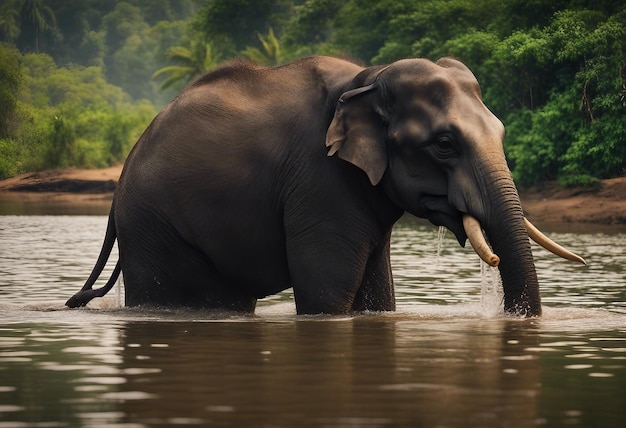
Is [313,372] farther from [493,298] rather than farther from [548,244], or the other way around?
[493,298]

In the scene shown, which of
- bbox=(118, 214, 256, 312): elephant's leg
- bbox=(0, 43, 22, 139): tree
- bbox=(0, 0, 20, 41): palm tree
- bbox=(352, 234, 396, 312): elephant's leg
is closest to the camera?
bbox=(352, 234, 396, 312): elephant's leg

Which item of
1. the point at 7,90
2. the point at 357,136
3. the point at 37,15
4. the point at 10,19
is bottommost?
the point at 357,136

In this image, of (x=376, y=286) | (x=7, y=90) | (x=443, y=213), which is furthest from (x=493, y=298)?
(x=7, y=90)

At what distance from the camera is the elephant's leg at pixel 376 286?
1177 cm

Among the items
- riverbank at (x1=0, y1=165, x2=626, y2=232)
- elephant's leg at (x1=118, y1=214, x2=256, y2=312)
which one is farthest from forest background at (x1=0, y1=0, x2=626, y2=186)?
elephant's leg at (x1=118, y1=214, x2=256, y2=312)

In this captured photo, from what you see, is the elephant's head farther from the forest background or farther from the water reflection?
the forest background

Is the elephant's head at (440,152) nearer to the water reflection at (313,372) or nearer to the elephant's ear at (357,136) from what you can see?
the elephant's ear at (357,136)

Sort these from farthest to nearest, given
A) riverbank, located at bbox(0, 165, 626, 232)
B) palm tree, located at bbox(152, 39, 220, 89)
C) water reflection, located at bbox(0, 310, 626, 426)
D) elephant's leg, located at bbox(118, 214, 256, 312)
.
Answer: palm tree, located at bbox(152, 39, 220, 89), riverbank, located at bbox(0, 165, 626, 232), elephant's leg, located at bbox(118, 214, 256, 312), water reflection, located at bbox(0, 310, 626, 426)

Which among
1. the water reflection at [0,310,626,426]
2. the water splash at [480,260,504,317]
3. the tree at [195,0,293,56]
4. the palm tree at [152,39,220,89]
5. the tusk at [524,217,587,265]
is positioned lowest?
the water reflection at [0,310,626,426]

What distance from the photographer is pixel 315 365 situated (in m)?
9.11

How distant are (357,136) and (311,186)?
53 cm

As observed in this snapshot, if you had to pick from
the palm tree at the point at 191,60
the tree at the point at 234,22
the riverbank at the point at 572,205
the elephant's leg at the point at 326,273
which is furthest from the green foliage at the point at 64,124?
the elephant's leg at the point at 326,273

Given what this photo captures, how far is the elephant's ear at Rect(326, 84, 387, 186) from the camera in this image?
11.1 meters

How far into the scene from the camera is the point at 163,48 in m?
107
